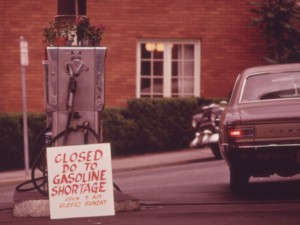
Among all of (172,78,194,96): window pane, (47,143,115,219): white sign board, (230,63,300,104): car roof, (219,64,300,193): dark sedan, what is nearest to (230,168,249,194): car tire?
(219,64,300,193): dark sedan

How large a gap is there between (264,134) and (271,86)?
1.50 m

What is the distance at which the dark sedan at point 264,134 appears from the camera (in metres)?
12.4

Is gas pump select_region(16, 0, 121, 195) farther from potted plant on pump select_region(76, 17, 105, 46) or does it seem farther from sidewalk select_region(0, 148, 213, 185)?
sidewalk select_region(0, 148, 213, 185)

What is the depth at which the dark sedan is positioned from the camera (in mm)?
12445

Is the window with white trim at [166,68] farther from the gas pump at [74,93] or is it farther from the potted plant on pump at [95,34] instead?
the gas pump at [74,93]

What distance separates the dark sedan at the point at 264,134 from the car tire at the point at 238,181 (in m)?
0.02

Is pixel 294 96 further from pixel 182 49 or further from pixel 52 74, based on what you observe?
pixel 182 49

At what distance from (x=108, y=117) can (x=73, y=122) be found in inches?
396

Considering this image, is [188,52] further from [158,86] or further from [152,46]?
[158,86]

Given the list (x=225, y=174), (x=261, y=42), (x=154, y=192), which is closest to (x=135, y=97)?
(x=261, y=42)

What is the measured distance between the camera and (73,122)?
12234mm

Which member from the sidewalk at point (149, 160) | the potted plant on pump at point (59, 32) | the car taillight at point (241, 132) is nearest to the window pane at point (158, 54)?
the sidewalk at point (149, 160)

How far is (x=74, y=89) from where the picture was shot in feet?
39.5

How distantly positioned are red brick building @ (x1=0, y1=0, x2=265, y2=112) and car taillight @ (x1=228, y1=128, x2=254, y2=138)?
11.1 metres
